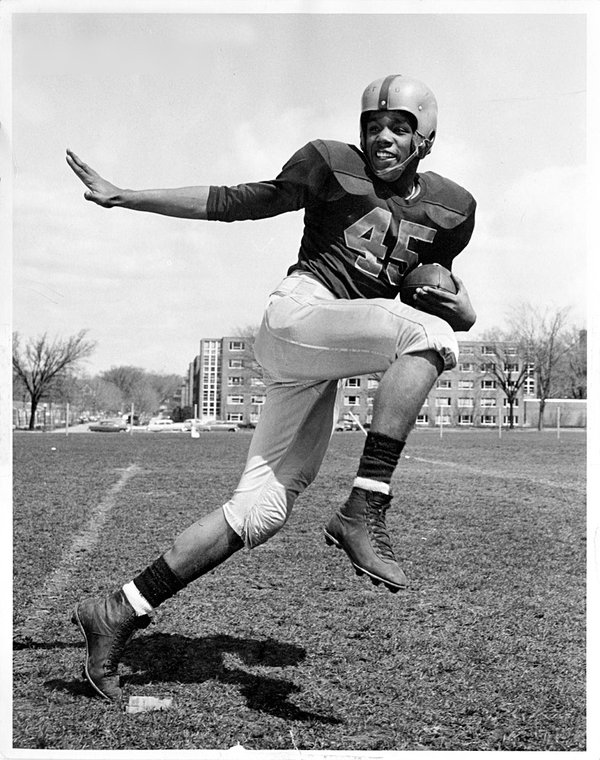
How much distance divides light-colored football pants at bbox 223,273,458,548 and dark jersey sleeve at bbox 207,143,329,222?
216 mm

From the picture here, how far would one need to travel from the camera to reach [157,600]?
2391 mm

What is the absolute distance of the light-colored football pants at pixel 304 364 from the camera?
2.08 metres

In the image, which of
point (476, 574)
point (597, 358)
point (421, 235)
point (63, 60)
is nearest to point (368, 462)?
point (421, 235)

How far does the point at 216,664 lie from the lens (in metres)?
2.83

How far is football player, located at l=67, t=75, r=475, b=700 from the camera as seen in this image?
206 cm

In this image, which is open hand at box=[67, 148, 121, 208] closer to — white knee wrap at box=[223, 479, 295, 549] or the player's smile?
the player's smile

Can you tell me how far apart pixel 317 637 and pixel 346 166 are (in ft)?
5.94

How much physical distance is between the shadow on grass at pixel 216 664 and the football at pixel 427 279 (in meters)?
1.27


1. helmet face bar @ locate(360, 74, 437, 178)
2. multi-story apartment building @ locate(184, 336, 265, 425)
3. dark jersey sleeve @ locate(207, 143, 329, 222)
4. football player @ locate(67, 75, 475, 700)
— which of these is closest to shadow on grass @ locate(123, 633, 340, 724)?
football player @ locate(67, 75, 475, 700)

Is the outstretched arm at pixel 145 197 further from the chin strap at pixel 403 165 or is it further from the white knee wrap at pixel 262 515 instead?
the white knee wrap at pixel 262 515

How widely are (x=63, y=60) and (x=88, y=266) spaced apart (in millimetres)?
686

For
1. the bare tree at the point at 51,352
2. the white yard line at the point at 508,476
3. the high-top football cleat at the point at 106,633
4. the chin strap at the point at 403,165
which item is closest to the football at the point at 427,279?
the chin strap at the point at 403,165

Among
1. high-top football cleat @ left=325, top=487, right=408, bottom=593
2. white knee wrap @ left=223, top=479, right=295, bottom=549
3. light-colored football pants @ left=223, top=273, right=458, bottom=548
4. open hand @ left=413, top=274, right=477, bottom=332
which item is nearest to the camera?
high-top football cleat @ left=325, top=487, right=408, bottom=593

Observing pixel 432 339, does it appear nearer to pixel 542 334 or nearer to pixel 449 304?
pixel 449 304
